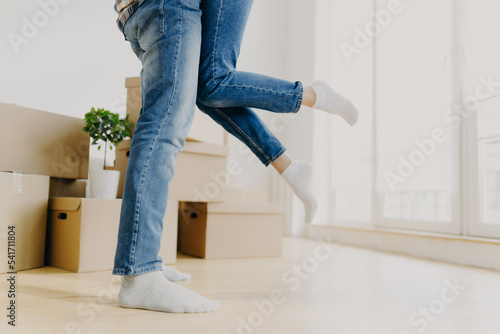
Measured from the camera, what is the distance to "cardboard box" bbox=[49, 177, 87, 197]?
1724mm

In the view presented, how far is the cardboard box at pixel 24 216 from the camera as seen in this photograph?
136 cm

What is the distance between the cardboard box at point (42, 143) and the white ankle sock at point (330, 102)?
1.06m

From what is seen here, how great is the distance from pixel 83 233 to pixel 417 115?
190 cm

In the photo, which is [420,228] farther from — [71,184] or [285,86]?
[71,184]

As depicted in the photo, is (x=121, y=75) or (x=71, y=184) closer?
(x=71, y=184)

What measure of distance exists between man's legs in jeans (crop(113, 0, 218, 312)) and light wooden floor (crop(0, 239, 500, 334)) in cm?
5

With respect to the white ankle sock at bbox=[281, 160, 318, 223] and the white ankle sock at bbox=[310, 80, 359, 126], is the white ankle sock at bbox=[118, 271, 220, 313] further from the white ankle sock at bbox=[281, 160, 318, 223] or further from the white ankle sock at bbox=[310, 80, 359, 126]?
the white ankle sock at bbox=[310, 80, 359, 126]

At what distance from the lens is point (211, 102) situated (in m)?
0.99

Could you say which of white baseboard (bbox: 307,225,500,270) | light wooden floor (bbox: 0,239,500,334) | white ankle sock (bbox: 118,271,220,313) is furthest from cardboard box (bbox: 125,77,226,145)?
white baseboard (bbox: 307,225,500,270)

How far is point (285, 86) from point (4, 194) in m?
1.00

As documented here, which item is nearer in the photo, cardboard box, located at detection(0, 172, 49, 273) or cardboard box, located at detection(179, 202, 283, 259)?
cardboard box, located at detection(0, 172, 49, 273)

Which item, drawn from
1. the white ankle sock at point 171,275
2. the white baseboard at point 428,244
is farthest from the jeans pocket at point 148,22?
the white baseboard at point 428,244

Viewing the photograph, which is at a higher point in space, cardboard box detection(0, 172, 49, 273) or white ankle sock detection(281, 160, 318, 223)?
white ankle sock detection(281, 160, 318, 223)


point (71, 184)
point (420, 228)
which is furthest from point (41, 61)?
point (420, 228)
